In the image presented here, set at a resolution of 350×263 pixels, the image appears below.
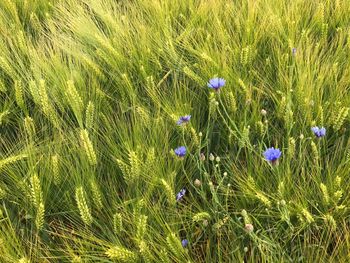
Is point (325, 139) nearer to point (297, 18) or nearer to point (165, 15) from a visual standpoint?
point (297, 18)

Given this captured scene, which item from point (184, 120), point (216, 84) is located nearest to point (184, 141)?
point (184, 120)

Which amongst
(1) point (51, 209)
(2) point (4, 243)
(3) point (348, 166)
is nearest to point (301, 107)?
(3) point (348, 166)

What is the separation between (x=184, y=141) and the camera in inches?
50.9

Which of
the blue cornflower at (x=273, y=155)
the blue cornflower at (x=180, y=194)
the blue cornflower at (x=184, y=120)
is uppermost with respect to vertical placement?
the blue cornflower at (x=184, y=120)

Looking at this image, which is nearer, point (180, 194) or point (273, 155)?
point (273, 155)

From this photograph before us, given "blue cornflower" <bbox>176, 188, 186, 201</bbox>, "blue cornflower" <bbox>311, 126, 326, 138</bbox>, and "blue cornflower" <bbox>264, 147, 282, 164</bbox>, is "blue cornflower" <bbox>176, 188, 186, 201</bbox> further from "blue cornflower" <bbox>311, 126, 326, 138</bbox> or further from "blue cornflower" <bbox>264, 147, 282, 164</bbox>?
"blue cornflower" <bbox>311, 126, 326, 138</bbox>

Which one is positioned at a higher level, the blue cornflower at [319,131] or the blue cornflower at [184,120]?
the blue cornflower at [184,120]

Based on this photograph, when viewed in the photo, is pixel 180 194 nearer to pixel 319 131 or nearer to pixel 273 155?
pixel 273 155

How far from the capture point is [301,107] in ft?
4.78

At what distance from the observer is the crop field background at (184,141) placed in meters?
1.18

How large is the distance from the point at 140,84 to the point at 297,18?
0.65 metres

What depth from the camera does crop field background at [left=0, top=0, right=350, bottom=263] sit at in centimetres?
118

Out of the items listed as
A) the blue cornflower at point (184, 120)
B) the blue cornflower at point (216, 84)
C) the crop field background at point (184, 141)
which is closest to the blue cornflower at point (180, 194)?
the crop field background at point (184, 141)

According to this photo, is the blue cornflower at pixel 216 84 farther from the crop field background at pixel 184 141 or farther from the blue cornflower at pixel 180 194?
the blue cornflower at pixel 180 194
